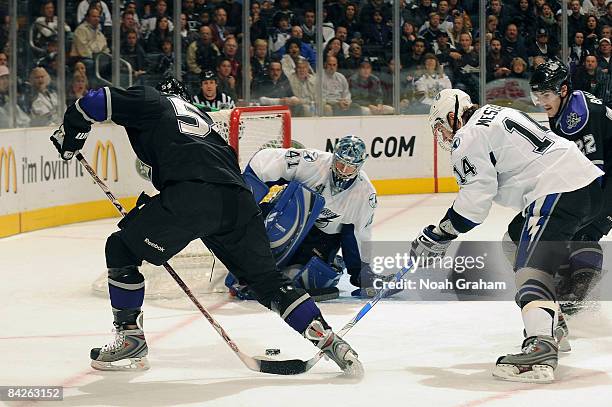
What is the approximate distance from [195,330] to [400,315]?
927 millimetres

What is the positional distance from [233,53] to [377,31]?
1386 millimetres

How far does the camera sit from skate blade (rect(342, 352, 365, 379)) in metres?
3.91

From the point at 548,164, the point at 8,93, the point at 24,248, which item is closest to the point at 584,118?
the point at 548,164

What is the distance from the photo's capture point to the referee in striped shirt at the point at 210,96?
27.8ft

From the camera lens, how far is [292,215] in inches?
215

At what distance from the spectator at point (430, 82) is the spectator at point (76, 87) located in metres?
3.09

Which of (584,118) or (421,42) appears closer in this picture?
(584,118)

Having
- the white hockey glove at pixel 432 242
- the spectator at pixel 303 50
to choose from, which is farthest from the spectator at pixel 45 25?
the white hockey glove at pixel 432 242

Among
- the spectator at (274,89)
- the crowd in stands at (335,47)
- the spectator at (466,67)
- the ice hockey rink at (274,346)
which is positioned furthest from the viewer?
the spectator at (466,67)

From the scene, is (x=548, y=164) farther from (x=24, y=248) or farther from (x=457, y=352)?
(x=24, y=248)

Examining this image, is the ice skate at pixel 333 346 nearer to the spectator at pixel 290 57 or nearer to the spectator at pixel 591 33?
the spectator at pixel 290 57

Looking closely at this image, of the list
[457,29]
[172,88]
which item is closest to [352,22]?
[457,29]

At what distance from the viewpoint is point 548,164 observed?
3980 millimetres

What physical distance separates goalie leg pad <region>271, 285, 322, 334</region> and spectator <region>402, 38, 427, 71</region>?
6.72 meters
